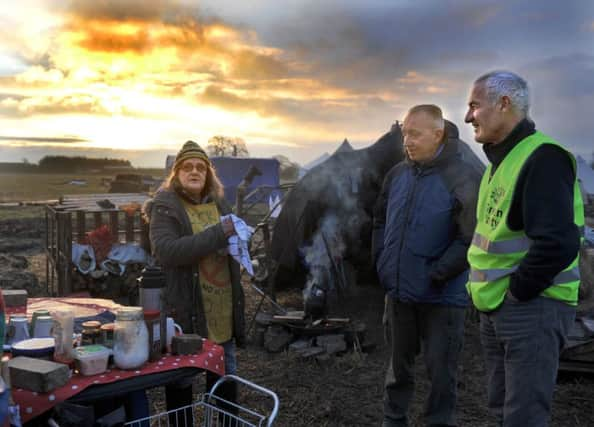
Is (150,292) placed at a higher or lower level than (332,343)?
higher

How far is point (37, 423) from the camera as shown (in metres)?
1.86

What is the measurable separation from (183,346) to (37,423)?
2.01 feet

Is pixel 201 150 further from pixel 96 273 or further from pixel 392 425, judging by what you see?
pixel 96 273

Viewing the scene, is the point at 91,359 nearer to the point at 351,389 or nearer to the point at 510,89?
the point at 510,89

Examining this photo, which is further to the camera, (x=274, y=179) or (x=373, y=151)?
(x=274, y=179)

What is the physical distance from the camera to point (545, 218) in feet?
7.20

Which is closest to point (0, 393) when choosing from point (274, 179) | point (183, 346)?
point (183, 346)

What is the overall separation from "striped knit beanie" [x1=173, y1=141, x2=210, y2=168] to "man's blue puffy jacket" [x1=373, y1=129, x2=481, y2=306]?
1.23m

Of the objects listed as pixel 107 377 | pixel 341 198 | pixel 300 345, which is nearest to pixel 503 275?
pixel 107 377

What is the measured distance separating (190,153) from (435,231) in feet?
4.93

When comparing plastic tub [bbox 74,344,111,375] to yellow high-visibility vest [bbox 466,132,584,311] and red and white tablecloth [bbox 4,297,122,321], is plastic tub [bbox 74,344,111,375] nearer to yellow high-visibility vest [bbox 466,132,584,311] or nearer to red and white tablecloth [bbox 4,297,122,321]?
red and white tablecloth [bbox 4,297,122,321]

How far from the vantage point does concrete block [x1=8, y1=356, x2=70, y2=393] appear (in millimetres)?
1783

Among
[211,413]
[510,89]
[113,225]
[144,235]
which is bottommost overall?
[211,413]

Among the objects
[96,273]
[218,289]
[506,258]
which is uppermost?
[506,258]
